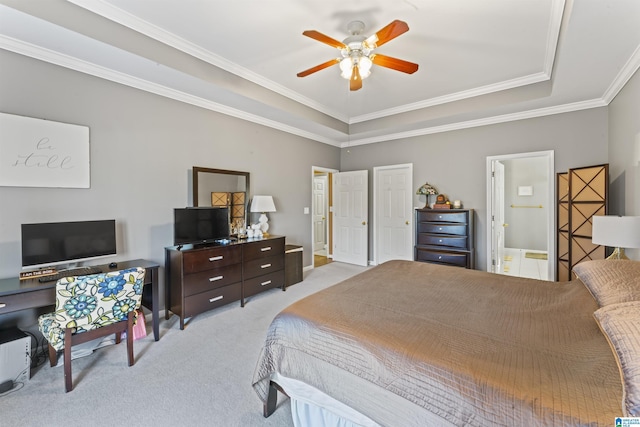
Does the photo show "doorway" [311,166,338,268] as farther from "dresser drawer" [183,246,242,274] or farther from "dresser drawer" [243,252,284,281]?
"dresser drawer" [183,246,242,274]

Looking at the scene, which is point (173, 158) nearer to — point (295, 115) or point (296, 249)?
point (295, 115)

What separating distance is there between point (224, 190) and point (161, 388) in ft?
8.15

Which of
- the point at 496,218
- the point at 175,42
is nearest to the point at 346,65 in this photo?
the point at 175,42

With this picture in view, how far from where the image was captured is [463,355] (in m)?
1.18

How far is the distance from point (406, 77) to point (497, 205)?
2653 millimetres

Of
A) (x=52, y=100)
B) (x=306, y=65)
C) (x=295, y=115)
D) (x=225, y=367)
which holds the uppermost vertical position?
(x=306, y=65)

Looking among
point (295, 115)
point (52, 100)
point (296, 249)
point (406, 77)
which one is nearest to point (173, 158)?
point (52, 100)

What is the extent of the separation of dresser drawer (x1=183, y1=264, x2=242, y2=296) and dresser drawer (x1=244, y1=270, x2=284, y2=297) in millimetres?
202

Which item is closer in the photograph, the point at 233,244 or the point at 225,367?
the point at 225,367

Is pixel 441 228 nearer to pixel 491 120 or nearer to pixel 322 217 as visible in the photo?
pixel 491 120

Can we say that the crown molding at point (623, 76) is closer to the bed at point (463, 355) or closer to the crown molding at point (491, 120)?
the crown molding at point (491, 120)

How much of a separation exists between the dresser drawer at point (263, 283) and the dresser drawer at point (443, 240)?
7.70ft

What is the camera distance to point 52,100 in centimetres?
251

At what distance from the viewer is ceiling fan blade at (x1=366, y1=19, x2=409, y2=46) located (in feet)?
6.35
